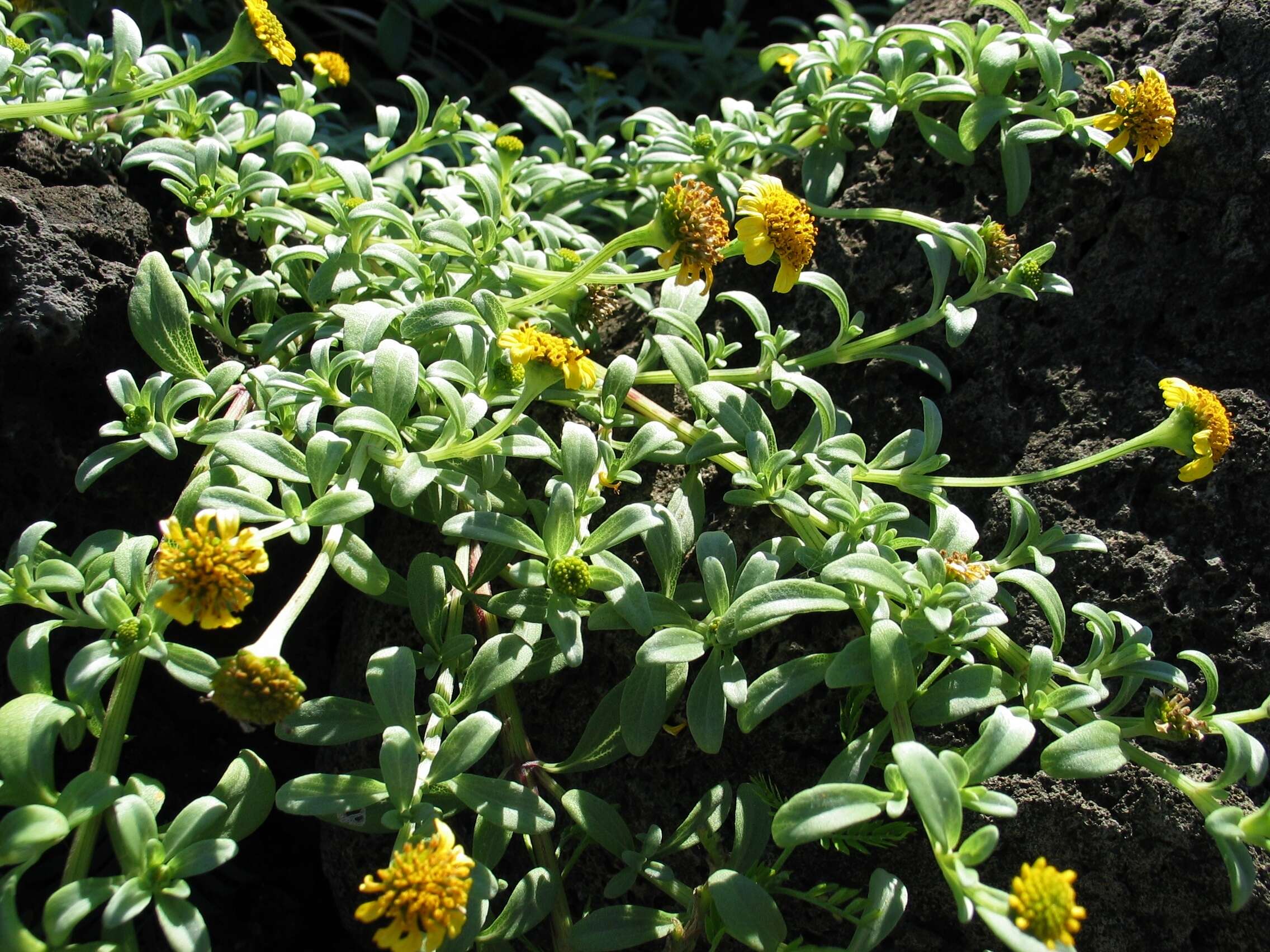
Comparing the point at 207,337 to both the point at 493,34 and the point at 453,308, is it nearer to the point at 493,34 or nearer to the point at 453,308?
the point at 453,308

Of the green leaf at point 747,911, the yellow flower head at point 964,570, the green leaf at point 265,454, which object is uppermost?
the yellow flower head at point 964,570

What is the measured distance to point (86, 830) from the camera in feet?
4.87

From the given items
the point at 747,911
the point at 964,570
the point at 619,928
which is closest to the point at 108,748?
the point at 619,928

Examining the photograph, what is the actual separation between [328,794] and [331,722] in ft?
0.39

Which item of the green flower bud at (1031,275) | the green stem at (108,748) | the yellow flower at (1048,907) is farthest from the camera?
the green flower bud at (1031,275)

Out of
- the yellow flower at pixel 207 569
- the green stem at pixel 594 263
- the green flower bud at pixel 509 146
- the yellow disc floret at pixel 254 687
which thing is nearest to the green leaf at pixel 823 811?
the yellow disc floret at pixel 254 687

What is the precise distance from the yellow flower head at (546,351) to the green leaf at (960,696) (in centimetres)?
74

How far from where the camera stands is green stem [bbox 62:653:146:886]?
1.47 metres

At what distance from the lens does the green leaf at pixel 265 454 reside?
161 cm

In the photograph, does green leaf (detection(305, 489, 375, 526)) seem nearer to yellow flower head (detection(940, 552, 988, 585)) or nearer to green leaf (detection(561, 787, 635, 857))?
green leaf (detection(561, 787, 635, 857))

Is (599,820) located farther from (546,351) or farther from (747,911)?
(546,351)

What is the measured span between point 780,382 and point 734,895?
0.89 metres

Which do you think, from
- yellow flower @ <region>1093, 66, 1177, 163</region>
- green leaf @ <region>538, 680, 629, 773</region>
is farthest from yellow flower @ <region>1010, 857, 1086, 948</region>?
yellow flower @ <region>1093, 66, 1177, 163</region>

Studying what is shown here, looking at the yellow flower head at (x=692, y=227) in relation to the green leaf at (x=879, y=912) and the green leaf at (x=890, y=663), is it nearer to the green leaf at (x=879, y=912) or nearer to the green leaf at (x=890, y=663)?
the green leaf at (x=890, y=663)
